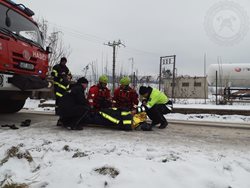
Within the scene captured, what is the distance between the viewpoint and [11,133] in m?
5.26

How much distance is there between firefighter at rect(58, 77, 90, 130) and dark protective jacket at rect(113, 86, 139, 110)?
1329mm

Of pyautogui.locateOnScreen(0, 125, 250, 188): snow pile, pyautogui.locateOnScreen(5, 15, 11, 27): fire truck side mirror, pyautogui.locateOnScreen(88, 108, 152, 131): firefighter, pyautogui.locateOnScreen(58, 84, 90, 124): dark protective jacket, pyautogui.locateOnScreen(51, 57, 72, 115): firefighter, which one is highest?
pyautogui.locateOnScreen(5, 15, 11, 27): fire truck side mirror

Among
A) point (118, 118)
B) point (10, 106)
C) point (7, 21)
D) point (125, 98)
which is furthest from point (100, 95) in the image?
point (10, 106)

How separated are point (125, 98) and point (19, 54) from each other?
2.74 metres

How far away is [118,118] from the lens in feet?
19.4

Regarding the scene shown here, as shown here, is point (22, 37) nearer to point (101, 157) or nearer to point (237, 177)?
point (101, 157)

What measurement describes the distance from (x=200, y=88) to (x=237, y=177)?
28528mm

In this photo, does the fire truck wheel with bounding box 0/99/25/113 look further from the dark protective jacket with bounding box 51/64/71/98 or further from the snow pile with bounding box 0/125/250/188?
the snow pile with bounding box 0/125/250/188

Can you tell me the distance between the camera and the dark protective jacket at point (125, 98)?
7.05m

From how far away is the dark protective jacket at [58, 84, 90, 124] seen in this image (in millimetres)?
5762

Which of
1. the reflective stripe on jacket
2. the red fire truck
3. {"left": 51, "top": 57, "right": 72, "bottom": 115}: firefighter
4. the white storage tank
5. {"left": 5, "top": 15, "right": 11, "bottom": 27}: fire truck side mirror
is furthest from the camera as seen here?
the white storage tank

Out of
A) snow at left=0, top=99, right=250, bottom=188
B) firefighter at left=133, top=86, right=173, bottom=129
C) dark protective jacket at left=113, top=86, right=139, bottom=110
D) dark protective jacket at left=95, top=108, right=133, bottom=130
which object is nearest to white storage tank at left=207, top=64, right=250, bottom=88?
dark protective jacket at left=113, top=86, right=139, bottom=110

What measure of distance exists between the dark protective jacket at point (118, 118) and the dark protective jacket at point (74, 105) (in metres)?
0.44

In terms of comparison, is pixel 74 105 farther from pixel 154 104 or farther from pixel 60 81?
pixel 154 104
